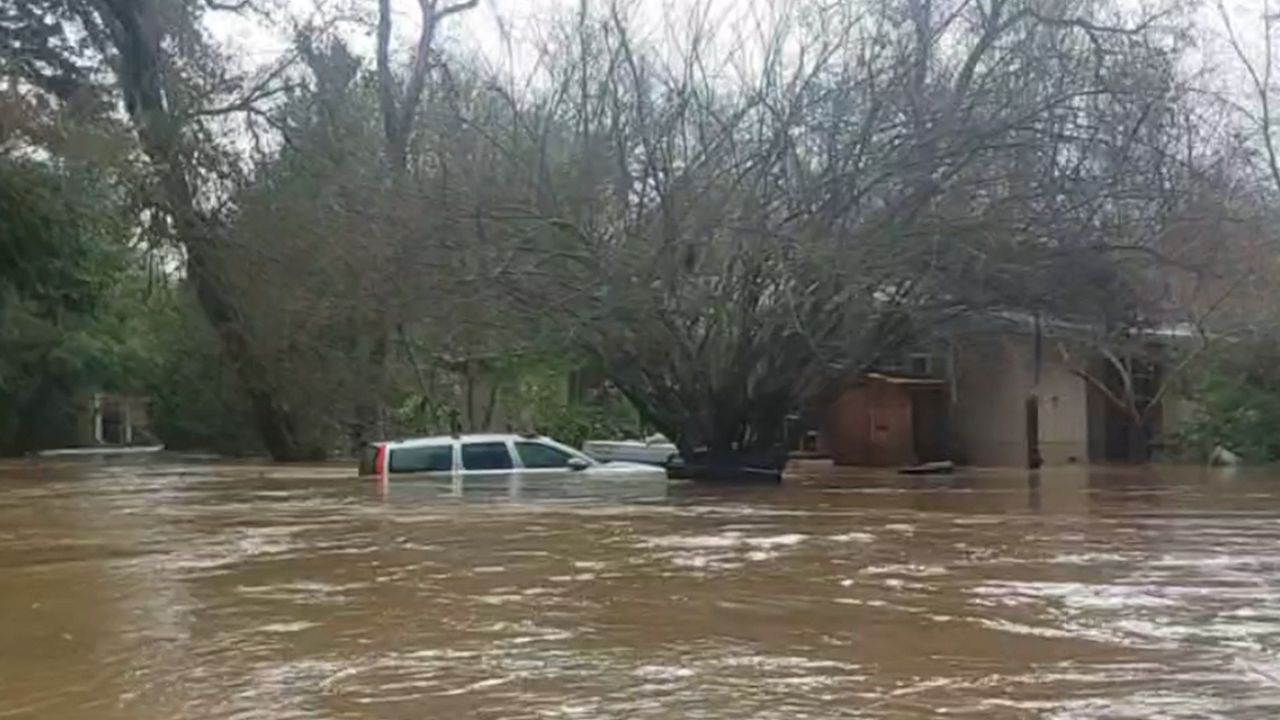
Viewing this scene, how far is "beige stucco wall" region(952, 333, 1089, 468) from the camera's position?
31830 millimetres

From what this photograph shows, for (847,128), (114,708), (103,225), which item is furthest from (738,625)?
(103,225)

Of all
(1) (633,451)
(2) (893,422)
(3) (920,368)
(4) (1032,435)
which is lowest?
(1) (633,451)

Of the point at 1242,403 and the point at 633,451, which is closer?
the point at 633,451

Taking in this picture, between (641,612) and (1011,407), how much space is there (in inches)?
972

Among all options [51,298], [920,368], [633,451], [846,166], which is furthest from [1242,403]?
[51,298]

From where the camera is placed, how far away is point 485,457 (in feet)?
70.9

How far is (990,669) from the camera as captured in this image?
7.12 m

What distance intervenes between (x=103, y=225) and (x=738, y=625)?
25842 mm

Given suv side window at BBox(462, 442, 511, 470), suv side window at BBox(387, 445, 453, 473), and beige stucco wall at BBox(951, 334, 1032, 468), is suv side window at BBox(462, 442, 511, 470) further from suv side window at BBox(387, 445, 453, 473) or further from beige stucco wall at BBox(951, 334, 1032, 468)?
beige stucco wall at BBox(951, 334, 1032, 468)

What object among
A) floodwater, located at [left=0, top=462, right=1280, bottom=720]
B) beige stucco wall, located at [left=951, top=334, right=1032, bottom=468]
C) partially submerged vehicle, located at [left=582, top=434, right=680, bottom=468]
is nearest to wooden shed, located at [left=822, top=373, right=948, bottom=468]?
beige stucco wall, located at [left=951, top=334, right=1032, bottom=468]

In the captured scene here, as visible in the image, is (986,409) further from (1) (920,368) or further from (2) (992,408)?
(1) (920,368)

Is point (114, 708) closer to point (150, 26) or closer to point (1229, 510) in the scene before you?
point (1229, 510)

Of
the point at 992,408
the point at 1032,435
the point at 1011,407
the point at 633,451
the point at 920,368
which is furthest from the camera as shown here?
the point at 920,368

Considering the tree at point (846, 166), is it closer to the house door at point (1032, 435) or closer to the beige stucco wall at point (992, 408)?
the house door at point (1032, 435)
